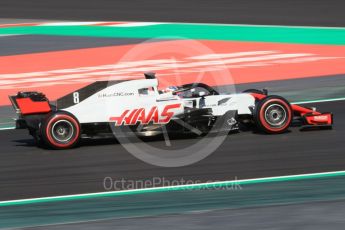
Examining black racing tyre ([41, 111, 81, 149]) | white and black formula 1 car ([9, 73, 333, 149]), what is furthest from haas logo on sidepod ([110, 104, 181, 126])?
black racing tyre ([41, 111, 81, 149])

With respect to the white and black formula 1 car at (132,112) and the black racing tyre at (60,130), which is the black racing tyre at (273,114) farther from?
the black racing tyre at (60,130)

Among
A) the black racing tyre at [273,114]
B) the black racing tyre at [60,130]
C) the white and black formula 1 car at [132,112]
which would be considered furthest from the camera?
the black racing tyre at [273,114]

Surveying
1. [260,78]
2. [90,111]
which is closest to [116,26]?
[260,78]

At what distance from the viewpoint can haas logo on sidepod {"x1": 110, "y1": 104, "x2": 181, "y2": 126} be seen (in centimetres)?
1050

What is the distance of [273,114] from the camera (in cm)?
1086

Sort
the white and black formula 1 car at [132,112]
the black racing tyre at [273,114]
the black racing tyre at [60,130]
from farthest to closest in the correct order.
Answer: the black racing tyre at [273,114] < the white and black formula 1 car at [132,112] < the black racing tyre at [60,130]

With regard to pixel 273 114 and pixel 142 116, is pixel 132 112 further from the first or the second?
pixel 273 114

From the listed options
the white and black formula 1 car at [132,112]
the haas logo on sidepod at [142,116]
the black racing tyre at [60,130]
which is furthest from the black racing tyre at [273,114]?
the black racing tyre at [60,130]

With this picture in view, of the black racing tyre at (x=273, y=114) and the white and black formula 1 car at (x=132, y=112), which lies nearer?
the white and black formula 1 car at (x=132, y=112)

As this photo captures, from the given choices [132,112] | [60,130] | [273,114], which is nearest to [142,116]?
[132,112]

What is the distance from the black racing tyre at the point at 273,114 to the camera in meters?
10.7

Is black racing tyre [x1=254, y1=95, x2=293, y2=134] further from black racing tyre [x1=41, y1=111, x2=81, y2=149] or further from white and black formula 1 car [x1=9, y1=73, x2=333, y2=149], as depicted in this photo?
black racing tyre [x1=41, y1=111, x2=81, y2=149]

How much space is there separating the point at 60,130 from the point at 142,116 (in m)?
1.07

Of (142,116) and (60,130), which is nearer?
(60,130)
